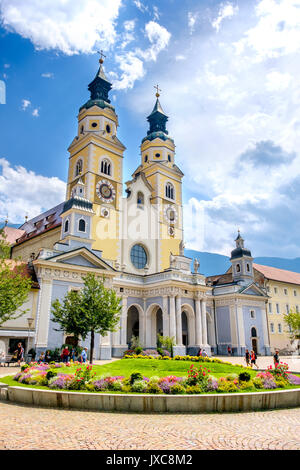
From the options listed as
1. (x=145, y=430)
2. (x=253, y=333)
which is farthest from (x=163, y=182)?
(x=145, y=430)

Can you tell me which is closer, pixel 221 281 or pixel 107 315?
pixel 107 315

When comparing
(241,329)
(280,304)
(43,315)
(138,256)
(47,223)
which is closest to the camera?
(43,315)

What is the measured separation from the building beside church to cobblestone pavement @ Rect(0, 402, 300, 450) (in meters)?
21.9

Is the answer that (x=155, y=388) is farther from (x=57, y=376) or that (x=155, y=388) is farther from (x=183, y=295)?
(x=183, y=295)

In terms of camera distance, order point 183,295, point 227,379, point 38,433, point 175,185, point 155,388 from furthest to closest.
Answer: point 175,185
point 183,295
point 227,379
point 155,388
point 38,433

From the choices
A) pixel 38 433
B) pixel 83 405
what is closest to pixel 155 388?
pixel 83 405

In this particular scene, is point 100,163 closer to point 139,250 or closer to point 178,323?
point 139,250

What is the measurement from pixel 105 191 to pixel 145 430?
3756 cm

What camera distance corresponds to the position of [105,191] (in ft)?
145

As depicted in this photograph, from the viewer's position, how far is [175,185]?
55062 mm

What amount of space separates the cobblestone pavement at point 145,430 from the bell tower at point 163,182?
3639cm

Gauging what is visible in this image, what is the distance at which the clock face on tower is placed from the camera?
143 ft
